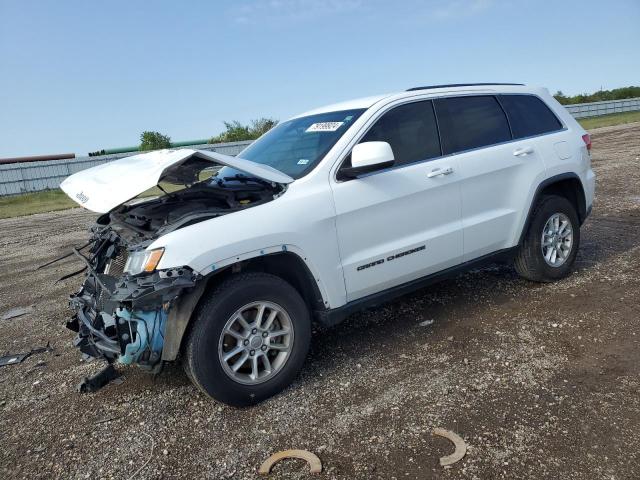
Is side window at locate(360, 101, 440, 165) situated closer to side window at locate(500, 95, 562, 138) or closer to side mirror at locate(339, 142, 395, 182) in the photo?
side mirror at locate(339, 142, 395, 182)

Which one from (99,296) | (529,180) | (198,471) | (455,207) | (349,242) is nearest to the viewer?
(198,471)

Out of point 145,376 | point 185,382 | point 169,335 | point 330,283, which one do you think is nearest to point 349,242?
point 330,283

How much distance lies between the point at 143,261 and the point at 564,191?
4.14 metres

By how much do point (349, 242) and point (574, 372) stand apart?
1725 millimetres

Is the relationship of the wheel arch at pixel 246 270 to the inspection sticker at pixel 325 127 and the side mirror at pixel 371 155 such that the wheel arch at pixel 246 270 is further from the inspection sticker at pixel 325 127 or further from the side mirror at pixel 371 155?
the inspection sticker at pixel 325 127

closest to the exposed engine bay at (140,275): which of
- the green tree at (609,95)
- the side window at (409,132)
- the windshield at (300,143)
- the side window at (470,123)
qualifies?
the windshield at (300,143)

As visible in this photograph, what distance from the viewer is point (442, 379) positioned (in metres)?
3.42

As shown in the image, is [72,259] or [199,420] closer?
[199,420]

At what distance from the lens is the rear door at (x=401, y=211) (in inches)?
142

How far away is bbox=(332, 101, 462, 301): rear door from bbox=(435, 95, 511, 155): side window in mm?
122

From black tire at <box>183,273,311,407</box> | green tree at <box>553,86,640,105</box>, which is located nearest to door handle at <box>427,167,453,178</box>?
black tire at <box>183,273,311,407</box>

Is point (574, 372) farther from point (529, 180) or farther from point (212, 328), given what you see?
point (212, 328)

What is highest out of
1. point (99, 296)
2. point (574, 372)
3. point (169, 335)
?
point (99, 296)

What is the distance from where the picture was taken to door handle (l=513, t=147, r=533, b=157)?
4.54m
